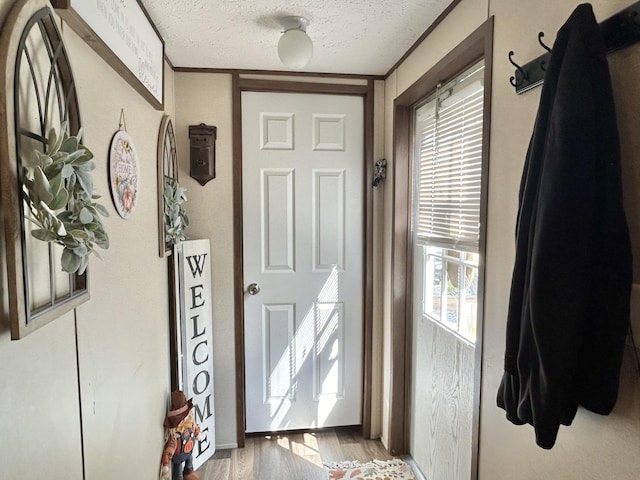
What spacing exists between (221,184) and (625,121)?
1.75 metres

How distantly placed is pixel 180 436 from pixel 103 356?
0.85 m

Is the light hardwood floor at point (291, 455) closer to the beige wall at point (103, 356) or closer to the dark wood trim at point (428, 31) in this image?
the beige wall at point (103, 356)

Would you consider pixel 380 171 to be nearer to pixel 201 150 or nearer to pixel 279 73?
pixel 279 73

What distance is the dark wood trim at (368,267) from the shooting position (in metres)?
2.16

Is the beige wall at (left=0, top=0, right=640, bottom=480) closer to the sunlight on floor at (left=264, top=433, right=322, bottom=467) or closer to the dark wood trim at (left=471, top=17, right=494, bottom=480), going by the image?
the dark wood trim at (left=471, top=17, right=494, bottom=480)

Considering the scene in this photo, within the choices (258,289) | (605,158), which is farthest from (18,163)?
(258,289)

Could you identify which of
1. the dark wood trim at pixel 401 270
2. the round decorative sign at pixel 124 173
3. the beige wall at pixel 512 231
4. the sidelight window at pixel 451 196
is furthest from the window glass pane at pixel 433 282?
the round decorative sign at pixel 124 173

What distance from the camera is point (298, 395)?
2268 mm

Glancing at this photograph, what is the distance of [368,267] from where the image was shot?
2223 millimetres

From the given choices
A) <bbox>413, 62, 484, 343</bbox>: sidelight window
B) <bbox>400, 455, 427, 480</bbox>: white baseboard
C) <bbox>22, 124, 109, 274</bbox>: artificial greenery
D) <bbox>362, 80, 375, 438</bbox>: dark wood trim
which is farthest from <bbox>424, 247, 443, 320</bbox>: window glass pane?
<bbox>22, 124, 109, 274</bbox>: artificial greenery

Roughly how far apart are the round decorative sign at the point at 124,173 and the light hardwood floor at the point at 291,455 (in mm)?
1501

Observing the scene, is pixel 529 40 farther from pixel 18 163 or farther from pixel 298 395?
pixel 298 395

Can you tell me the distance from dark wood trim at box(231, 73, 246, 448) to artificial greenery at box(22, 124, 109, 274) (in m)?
1.28

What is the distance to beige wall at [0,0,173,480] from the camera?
0.67 metres
